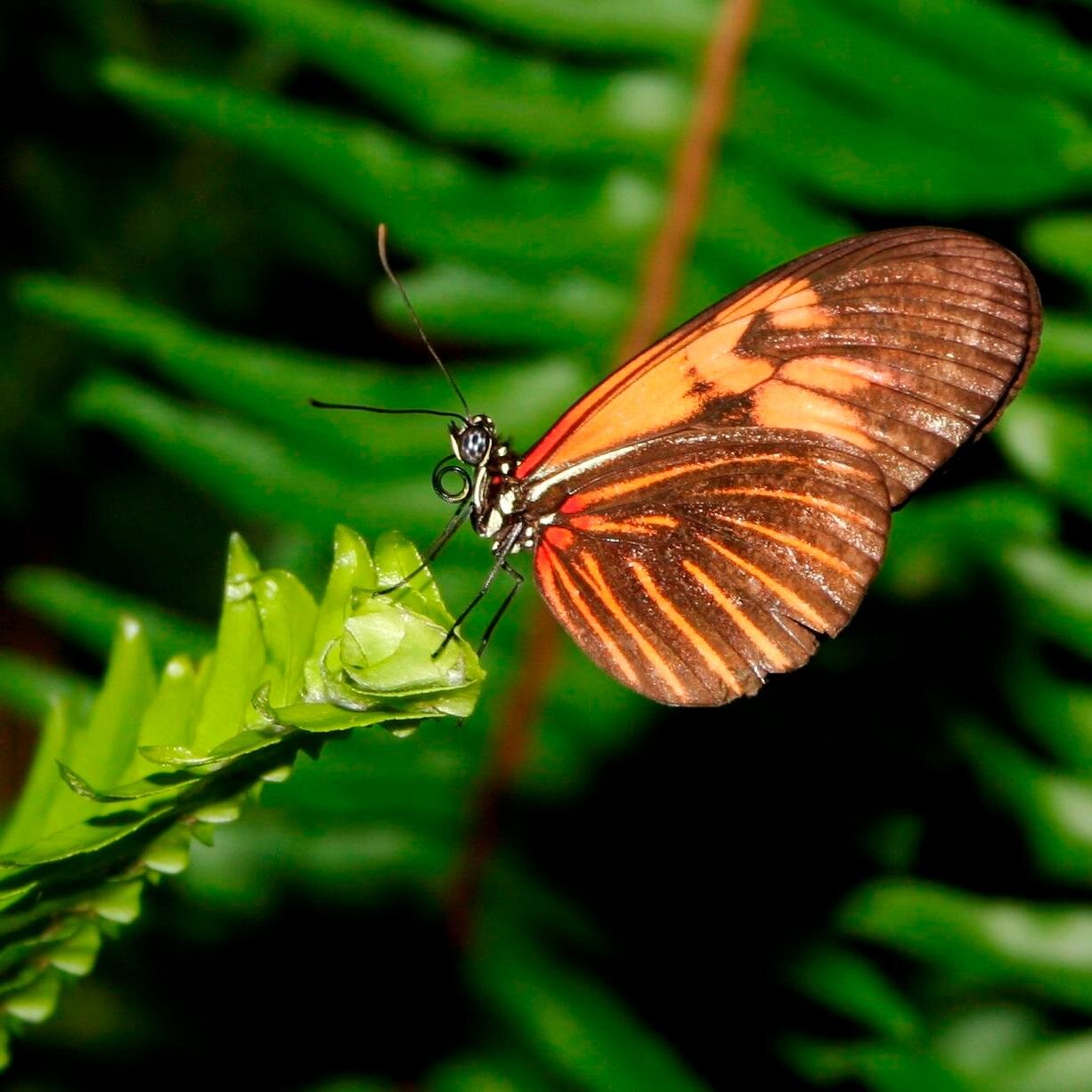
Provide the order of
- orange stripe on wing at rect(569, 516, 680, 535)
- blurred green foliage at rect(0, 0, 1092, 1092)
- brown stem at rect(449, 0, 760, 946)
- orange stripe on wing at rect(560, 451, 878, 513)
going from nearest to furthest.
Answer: orange stripe on wing at rect(560, 451, 878, 513), orange stripe on wing at rect(569, 516, 680, 535), blurred green foliage at rect(0, 0, 1092, 1092), brown stem at rect(449, 0, 760, 946)

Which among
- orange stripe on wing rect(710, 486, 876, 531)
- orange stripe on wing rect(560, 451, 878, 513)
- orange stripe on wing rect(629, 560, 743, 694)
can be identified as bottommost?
orange stripe on wing rect(629, 560, 743, 694)

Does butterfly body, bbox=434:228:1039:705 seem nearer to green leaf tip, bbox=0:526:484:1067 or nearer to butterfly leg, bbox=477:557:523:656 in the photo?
butterfly leg, bbox=477:557:523:656

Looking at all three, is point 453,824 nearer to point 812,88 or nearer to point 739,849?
point 739,849

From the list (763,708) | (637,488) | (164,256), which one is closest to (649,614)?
(637,488)

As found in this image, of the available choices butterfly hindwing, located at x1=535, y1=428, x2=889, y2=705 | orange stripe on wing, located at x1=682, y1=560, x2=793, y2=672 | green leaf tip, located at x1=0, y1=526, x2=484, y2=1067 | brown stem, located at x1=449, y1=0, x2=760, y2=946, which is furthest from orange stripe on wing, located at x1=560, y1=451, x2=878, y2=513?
green leaf tip, located at x1=0, y1=526, x2=484, y2=1067

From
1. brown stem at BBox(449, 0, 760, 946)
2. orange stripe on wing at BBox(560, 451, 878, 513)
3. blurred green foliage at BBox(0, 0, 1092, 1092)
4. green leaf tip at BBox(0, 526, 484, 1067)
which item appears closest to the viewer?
green leaf tip at BBox(0, 526, 484, 1067)

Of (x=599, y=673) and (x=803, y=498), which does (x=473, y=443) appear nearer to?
(x=803, y=498)

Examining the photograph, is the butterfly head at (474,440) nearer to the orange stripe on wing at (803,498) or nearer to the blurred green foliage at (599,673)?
the orange stripe on wing at (803,498)

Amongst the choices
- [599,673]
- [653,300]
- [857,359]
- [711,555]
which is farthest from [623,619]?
[653,300]

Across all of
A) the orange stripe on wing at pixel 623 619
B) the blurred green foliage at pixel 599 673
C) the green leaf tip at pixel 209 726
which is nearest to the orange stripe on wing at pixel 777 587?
the orange stripe on wing at pixel 623 619
